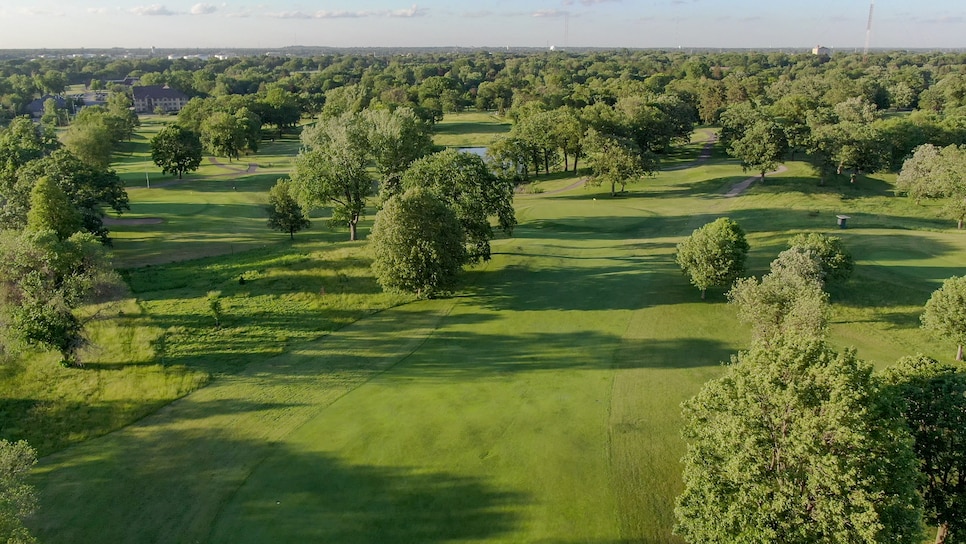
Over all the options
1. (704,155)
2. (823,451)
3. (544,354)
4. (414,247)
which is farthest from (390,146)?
(704,155)

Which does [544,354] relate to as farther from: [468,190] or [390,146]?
[390,146]

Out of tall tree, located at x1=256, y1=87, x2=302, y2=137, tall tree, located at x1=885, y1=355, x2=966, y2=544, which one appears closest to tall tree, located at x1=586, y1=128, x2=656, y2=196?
tall tree, located at x1=885, y1=355, x2=966, y2=544

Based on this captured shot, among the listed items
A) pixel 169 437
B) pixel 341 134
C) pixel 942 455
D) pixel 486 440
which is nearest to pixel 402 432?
pixel 486 440

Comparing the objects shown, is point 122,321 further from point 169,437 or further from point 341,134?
point 341,134

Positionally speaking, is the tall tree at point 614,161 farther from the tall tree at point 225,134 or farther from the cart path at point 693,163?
the tall tree at point 225,134

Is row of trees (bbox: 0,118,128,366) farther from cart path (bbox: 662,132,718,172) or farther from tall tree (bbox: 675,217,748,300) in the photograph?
cart path (bbox: 662,132,718,172)
